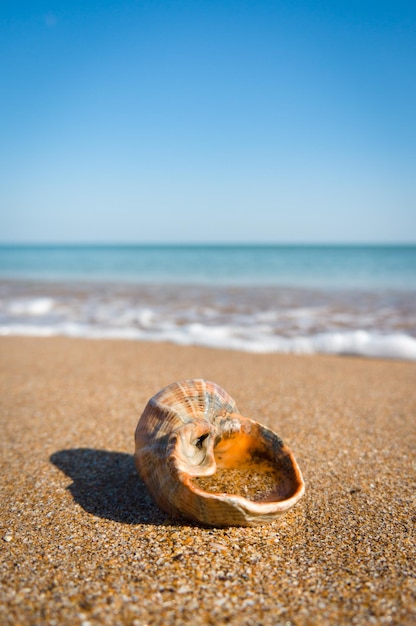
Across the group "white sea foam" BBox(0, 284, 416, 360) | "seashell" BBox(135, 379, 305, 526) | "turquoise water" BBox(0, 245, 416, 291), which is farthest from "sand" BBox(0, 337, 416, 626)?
"turquoise water" BBox(0, 245, 416, 291)

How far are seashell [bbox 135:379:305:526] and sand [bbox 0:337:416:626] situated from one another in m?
0.16

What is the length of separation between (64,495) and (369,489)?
182cm

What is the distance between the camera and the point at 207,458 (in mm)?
2301

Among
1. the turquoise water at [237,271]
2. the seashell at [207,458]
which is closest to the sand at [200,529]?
the seashell at [207,458]

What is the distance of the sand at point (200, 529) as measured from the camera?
1.70m

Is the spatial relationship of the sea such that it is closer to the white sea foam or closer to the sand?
the white sea foam

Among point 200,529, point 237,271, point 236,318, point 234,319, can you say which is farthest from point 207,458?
point 237,271

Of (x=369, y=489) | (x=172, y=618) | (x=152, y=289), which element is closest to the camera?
(x=172, y=618)

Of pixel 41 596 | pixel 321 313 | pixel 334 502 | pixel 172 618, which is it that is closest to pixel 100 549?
pixel 41 596

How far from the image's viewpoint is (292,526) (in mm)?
2303

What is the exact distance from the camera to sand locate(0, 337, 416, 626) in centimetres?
170

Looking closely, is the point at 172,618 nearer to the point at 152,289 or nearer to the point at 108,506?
the point at 108,506

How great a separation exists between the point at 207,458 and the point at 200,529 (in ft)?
1.08

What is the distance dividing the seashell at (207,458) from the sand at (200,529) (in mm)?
163
